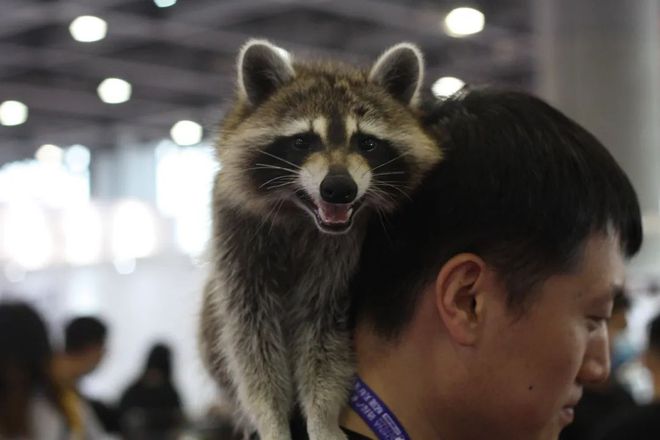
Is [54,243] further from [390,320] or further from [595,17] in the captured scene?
[390,320]

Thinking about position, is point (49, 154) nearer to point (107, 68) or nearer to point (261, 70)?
point (107, 68)

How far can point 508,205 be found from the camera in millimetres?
1353

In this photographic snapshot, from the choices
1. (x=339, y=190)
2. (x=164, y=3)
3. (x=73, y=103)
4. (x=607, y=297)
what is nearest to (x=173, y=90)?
(x=73, y=103)

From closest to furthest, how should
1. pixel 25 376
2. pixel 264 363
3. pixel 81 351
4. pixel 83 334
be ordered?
pixel 264 363
pixel 25 376
pixel 81 351
pixel 83 334

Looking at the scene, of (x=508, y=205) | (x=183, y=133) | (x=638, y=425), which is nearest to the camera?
(x=508, y=205)

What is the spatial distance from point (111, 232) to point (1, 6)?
3.00 metres

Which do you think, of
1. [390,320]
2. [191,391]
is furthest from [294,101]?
[191,391]

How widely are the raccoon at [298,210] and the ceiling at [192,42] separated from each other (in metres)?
6.66

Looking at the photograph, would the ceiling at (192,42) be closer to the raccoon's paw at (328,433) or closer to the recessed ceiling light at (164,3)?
the recessed ceiling light at (164,3)

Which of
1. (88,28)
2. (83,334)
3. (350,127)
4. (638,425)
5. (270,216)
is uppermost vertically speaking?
(88,28)

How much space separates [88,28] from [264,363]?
891cm

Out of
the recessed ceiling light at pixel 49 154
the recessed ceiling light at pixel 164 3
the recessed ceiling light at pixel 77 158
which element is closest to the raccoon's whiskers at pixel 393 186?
the recessed ceiling light at pixel 164 3

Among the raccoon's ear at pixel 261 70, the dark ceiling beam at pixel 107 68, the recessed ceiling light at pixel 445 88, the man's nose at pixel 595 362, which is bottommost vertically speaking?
the man's nose at pixel 595 362

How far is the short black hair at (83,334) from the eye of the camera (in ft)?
18.1
